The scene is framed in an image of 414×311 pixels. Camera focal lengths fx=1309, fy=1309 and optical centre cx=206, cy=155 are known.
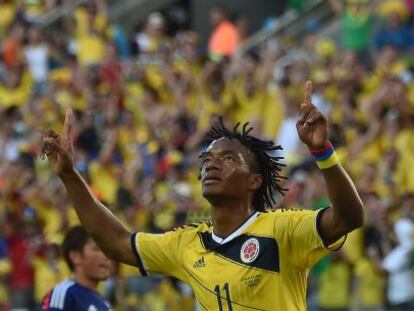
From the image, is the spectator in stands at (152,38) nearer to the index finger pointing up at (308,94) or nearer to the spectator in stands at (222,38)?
the spectator in stands at (222,38)

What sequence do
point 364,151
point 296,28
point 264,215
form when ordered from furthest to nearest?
point 296,28, point 364,151, point 264,215

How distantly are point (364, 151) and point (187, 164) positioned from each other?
2234 millimetres

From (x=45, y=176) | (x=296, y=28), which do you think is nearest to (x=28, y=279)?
(x=45, y=176)

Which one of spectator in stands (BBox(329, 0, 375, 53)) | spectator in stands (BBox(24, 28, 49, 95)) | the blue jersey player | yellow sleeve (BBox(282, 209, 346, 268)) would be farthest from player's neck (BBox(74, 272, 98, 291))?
spectator in stands (BBox(24, 28, 49, 95))

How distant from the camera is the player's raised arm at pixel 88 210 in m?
6.60

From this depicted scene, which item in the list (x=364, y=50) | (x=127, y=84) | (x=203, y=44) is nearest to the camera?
(x=364, y=50)

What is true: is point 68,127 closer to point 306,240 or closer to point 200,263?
point 200,263

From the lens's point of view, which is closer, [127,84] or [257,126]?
[257,126]

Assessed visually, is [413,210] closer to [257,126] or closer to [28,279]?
[257,126]

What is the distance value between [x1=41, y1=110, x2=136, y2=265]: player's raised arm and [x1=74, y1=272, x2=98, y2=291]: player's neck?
1.37 metres

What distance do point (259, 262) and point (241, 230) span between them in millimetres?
236

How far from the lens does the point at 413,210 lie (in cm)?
1243

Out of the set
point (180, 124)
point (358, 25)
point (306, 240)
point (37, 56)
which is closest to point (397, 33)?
point (358, 25)

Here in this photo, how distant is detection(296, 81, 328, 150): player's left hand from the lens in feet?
19.0
